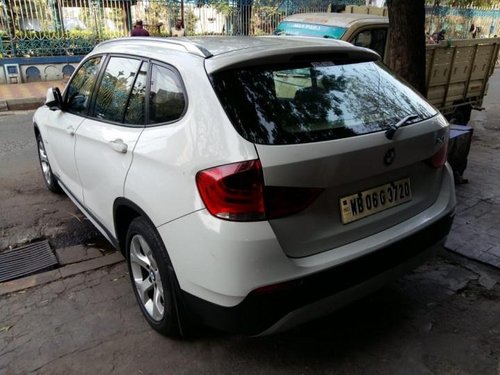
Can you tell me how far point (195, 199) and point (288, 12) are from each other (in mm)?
14875

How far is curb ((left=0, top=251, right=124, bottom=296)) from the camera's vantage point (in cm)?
329

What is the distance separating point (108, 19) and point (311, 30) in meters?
8.01

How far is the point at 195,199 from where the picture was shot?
2.10m

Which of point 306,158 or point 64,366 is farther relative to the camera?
point 64,366

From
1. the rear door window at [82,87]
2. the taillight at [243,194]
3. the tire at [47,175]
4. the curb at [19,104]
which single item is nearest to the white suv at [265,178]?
the taillight at [243,194]

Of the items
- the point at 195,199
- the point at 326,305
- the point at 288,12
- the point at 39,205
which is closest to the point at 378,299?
the point at 326,305

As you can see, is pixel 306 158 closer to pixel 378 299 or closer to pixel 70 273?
pixel 378 299

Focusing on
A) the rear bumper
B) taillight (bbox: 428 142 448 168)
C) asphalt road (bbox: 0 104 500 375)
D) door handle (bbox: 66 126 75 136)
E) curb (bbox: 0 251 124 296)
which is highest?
taillight (bbox: 428 142 448 168)

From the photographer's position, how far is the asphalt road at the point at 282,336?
2506 mm

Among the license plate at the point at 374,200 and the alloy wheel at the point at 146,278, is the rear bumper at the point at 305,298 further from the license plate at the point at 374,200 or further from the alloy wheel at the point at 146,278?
the alloy wheel at the point at 146,278

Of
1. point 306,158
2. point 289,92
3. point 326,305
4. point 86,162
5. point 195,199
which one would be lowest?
point 326,305

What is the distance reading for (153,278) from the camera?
271 centimetres

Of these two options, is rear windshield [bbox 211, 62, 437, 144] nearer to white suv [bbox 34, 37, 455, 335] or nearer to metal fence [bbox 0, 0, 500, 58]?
white suv [bbox 34, 37, 455, 335]

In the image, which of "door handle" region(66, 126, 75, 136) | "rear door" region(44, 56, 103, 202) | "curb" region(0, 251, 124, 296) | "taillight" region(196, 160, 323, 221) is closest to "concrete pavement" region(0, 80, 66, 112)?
"rear door" region(44, 56, 103, 202)
